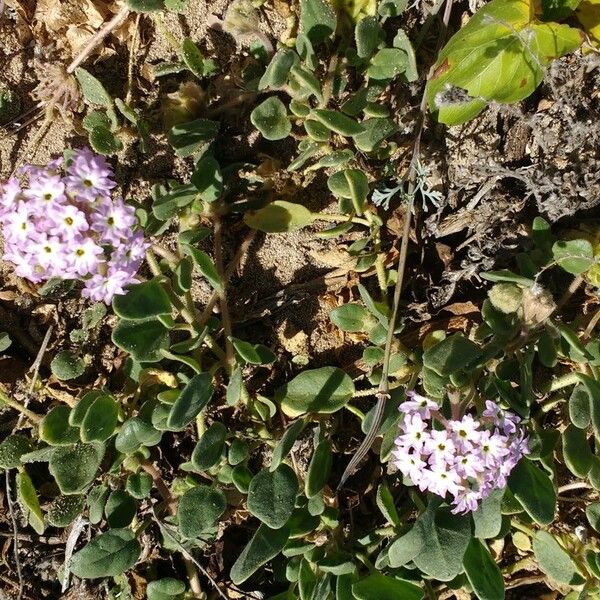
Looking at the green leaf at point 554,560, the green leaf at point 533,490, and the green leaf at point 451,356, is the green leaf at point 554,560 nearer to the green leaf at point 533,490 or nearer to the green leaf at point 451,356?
the green leaf at point 533,490

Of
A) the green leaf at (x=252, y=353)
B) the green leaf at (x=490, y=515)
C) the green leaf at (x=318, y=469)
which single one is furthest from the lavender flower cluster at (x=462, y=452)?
the green leaf at (x=252, y=353)

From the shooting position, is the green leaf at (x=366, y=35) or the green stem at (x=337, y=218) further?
the green stem at (x=337, y=218)

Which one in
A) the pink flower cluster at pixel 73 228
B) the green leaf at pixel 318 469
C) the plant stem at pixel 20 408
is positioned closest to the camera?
the pink flower cluster at pixel 73 228

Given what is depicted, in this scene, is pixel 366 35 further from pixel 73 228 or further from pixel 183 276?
pixel 73 228

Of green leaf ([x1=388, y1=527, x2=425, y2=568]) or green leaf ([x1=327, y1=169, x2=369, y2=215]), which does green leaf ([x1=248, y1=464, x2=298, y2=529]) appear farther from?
green leaf ([x1=327, y1=169, x2=369, y2=215])

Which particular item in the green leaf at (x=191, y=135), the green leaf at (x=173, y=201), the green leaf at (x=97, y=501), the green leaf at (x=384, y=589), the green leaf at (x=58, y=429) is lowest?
the green leaf at (x=384, y=589)

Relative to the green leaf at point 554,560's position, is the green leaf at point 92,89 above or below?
above

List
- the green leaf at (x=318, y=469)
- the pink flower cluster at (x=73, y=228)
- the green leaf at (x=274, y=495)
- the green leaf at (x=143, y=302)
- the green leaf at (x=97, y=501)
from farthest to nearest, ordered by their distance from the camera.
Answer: the green leaf at (x=97, y=501), the green leaf at (x=318, y=469), the green leaf at (x=274, y=495), the green leaf at (x=143, y=302), the pink flower cluster at (x=73, y=228)
